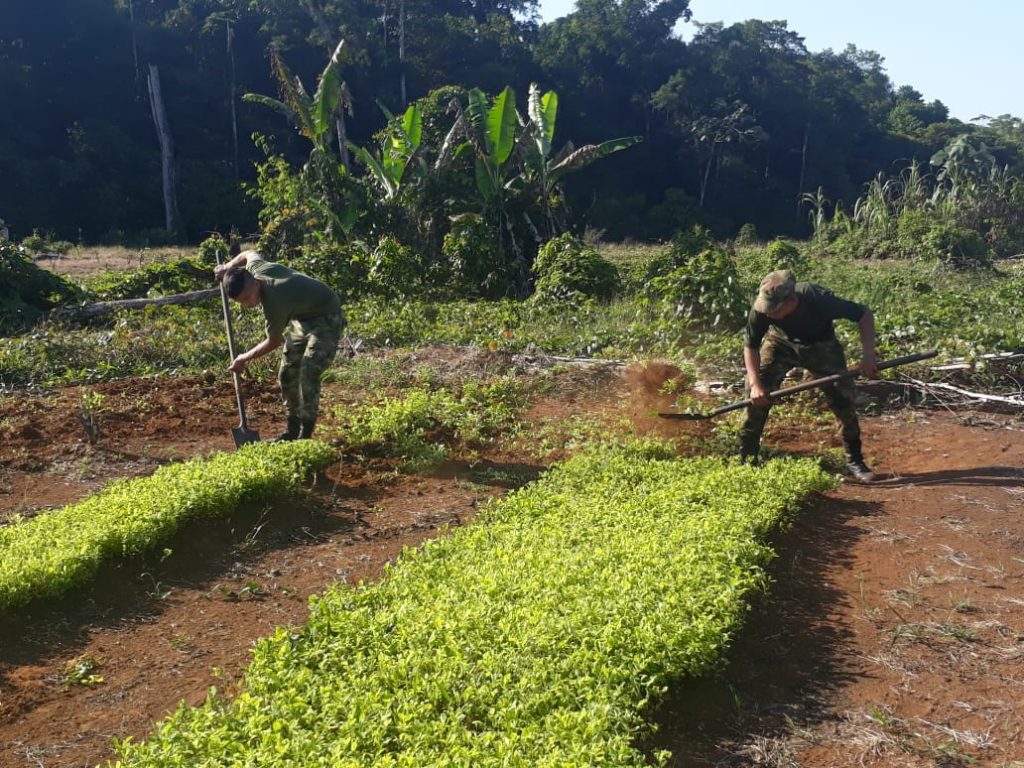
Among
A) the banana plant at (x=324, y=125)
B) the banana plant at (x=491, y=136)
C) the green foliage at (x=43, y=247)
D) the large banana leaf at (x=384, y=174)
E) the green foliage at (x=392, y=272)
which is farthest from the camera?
the green foliage at (x=43, y=247)

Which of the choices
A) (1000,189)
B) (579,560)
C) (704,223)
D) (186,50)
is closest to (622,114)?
(704,223)

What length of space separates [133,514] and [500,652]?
2561 mm

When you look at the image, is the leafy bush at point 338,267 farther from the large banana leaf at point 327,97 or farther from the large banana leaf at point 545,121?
the large banana leaf at point 545,121

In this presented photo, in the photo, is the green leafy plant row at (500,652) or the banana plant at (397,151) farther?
the banana plant at (397,151)

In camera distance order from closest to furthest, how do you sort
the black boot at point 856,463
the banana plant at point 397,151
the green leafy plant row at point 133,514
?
the green leafy plant row at point 133,514 < the black boot at point 856,463 < the banana plant at point 397,151

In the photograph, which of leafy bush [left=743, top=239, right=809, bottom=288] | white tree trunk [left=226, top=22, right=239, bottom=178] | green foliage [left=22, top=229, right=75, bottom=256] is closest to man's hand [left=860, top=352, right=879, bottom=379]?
leafy bush [left=743, top=239, right=809, bottom=288]

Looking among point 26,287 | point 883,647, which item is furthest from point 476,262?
point 883,647

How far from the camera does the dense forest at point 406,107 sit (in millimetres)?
31234

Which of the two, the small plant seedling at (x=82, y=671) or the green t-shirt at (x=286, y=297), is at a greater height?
the green t-shirt at (x=286, y=297)

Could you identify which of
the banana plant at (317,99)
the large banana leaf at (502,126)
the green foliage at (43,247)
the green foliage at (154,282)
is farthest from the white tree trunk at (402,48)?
the green foliage at (154,282)

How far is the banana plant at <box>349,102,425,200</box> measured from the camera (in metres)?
16.5

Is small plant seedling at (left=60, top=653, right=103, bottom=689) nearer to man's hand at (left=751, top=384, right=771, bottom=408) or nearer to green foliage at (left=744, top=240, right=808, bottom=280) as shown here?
man's hand at (left=751, top=384, right=771, bottom=408)

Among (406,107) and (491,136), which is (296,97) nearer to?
(491,136)

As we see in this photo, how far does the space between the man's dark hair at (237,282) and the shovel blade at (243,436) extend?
1152 mm
